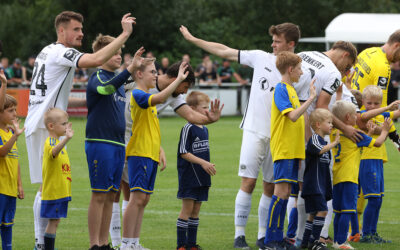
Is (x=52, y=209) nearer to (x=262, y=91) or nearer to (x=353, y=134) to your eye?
(x=262, y=91)

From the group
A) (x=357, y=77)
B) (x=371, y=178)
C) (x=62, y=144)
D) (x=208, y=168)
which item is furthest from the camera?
(x=357, y=77)

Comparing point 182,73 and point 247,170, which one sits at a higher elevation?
point 182,73

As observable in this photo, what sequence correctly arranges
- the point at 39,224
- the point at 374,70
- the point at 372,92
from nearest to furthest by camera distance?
1. the point at 39,224
2. the point at 372,92
3. the point at 374,70

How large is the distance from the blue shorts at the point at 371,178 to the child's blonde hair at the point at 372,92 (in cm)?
83

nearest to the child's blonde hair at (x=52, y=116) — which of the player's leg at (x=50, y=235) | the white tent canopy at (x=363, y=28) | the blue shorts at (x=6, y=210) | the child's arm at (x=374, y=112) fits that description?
the blue shorts at (x=6, y=210)

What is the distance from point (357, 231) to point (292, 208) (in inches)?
35.8

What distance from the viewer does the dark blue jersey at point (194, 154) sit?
315 inches

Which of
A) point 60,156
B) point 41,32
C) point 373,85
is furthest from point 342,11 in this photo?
point 60,156

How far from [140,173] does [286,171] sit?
59.0 inches

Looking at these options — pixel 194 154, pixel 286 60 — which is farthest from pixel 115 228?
pixel 286 60

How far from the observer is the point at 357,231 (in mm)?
8789

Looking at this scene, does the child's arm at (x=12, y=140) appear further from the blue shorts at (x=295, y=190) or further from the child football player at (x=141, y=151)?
the blue shorts at (x=295, y=190)

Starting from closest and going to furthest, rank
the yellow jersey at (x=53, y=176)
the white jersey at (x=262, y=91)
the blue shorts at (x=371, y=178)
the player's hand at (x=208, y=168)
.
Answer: the yellow jersey at (x=53, y=176)
the player's hand at (x=208, y=168)
the white jersey at (x=262, y=91)
the blue shorts at (x=371, y=178)

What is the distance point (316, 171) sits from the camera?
788 cm
